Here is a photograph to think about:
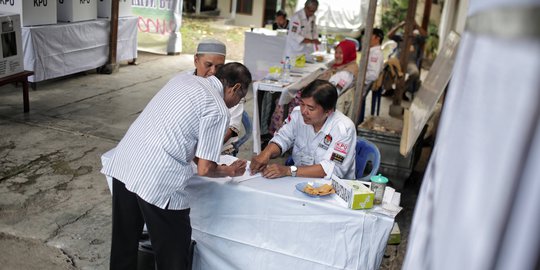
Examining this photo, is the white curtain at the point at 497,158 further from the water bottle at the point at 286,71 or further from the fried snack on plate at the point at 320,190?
the water bottle at the point at 286,71

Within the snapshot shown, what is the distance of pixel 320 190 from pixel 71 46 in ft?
21.7

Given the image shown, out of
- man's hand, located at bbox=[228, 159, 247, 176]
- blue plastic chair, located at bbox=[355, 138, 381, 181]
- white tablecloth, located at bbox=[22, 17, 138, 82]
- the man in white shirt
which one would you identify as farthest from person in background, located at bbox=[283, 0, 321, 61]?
man's hand, located at bbox=[228, 159, 247, 176]

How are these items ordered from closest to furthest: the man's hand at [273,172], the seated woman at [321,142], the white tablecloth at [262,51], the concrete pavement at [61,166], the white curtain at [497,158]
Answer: the white curtain at [497,158]
the man's hand at [273,172]
the seated woman at [321,142]
the concrete pavement at [61,166]
the white tablecloth at [262,51]

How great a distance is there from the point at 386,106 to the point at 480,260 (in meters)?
8.60

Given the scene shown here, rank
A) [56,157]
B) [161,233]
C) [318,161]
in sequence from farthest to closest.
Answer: [56,157] → [318,161] → [161,233]

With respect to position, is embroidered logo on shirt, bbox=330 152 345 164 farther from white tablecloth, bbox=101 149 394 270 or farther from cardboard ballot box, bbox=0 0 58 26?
cardboard ballot box, bbox=0 0 58 26

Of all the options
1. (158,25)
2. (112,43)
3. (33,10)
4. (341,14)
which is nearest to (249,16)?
(341,14)

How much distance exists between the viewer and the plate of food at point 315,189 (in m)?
2.88

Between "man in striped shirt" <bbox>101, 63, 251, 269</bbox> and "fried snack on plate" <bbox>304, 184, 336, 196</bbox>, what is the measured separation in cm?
49

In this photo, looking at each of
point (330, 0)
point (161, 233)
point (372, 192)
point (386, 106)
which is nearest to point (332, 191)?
Result: point (372, 192)

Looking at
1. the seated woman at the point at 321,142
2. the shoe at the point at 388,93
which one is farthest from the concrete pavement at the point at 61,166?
the shoe at the point at 388,93

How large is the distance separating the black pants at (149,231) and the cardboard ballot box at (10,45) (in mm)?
4247

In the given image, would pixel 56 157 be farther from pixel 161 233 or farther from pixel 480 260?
pixel 480 260

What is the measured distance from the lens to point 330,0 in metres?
16.3
